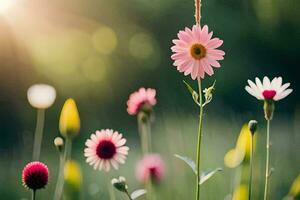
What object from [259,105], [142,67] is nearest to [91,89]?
[142,67]

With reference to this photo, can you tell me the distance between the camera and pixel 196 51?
35.7 inches

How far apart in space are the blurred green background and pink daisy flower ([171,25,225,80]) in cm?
211

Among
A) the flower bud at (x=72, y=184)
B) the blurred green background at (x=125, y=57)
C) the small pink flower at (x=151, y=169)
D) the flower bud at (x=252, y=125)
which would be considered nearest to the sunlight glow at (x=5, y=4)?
the blurred green background at (x=125, y=57)

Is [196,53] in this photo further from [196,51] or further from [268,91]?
[268,91]

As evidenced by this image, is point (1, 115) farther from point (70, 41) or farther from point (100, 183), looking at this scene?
point (100, 183)

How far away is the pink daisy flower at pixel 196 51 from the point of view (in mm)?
898

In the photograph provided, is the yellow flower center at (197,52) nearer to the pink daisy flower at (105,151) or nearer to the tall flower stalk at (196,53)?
the tall flower stalk at (196,53)

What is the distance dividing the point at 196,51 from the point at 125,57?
3068 mm

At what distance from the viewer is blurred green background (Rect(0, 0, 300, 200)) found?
3.35 metres

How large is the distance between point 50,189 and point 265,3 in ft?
7.97

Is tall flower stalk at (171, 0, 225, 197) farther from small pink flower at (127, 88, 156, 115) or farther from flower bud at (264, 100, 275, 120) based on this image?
small pink flower at (127, 88, 156, 115)

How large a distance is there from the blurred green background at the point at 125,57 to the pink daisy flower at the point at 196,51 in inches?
83.1

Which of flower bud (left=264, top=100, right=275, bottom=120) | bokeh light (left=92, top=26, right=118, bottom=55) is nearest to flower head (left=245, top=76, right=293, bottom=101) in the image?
flower bud (left=264, top=100, right=275, bottom=120)

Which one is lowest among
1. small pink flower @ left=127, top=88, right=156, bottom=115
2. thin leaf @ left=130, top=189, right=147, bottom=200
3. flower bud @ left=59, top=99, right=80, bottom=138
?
thin leaf @ left=130, top=189, right=147, bottom=200
